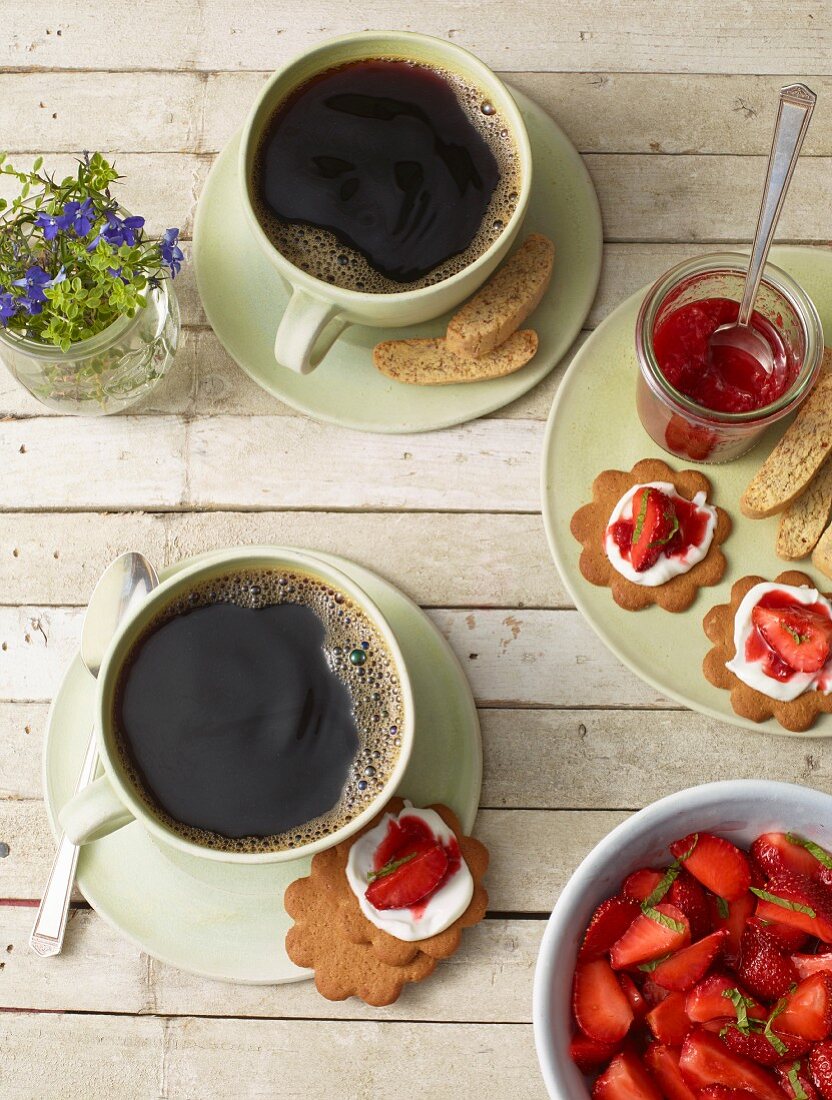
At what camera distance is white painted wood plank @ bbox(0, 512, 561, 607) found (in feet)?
4.06

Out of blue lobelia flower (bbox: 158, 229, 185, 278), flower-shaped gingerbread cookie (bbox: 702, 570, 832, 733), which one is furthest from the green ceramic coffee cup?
flower-shaped gingerbread cookie (bbox: 702, 570, 832, 733)

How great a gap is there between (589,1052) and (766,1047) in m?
0.17

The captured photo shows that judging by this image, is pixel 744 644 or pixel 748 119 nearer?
pixel 744 644

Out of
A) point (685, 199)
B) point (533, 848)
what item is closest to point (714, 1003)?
point (533, 848)

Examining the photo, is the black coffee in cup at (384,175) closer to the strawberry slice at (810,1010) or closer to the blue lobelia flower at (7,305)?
the blue lobelia flower at (7,305)

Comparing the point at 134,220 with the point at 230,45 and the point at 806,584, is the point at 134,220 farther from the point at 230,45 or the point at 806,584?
the point at 806,584

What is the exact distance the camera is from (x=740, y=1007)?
1003 millimetres

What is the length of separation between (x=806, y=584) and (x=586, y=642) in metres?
0.25

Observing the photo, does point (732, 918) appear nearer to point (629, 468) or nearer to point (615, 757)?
point (615, 757)

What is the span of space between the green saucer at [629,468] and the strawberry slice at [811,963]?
0.81ft

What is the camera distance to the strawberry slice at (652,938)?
39.8 inches

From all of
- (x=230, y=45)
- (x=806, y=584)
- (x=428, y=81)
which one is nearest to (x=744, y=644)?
(x=806, y=584)

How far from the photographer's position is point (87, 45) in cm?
134

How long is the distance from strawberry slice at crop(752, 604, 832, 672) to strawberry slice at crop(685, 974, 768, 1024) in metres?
0.34
